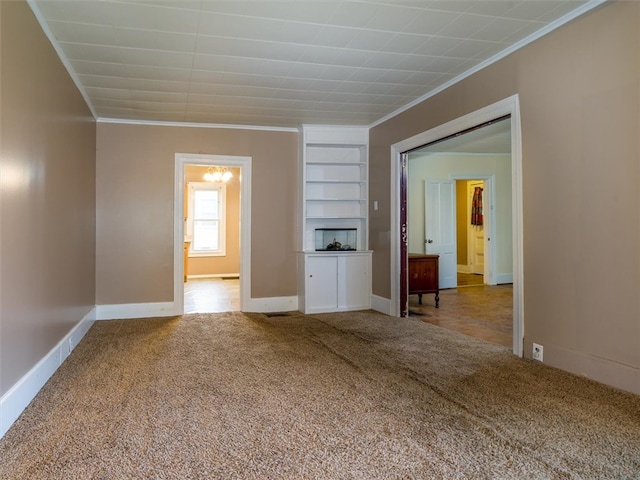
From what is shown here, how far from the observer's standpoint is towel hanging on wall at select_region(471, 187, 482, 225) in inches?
372

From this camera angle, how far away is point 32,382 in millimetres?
2449

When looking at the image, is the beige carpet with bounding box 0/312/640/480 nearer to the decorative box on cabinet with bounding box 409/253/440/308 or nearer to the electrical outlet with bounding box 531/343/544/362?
the electrical outlet with bounding box 531/343/544/362

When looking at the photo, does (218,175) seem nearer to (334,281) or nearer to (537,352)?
(334,281)

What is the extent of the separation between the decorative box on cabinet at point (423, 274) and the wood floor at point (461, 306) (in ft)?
0.82

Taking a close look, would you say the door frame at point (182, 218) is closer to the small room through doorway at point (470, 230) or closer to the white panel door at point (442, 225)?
the white panel door at point (442, 225)

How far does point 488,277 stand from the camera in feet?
26.1

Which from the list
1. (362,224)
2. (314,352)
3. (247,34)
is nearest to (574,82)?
(247,34)

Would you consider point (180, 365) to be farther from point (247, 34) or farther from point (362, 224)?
point (362, 224)

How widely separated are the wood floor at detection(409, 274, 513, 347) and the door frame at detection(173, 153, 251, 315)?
7.18 feet

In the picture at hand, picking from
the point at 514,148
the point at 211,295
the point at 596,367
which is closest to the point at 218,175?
the point at 211,295

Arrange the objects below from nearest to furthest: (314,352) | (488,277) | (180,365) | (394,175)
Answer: (180,365)
(314,352)
(394,175)
(488,277)

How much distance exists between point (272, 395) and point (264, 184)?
135 inches

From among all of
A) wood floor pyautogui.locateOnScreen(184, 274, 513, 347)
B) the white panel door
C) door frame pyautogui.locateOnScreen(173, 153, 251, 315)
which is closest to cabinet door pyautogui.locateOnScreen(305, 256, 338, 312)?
door frame pyautogui.locateOnScreen(173, 153, 251, 315)

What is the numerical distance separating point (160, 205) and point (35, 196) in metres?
2.60
